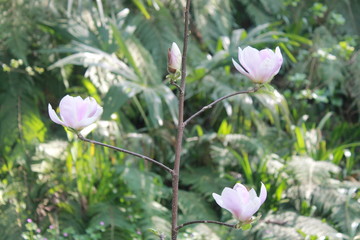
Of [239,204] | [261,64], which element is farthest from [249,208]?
[261,64]

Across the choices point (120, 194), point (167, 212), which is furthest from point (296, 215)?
point (120, 194)

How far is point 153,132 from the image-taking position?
2.65m

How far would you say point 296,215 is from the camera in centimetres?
217

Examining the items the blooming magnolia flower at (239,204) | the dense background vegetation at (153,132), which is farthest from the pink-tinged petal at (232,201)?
the dense background vegetation at (153,132)

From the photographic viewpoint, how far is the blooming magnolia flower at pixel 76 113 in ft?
3.14

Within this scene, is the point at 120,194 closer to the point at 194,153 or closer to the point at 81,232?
the point at 81,232

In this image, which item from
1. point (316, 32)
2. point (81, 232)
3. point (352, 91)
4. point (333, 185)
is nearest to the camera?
point (81, 232)

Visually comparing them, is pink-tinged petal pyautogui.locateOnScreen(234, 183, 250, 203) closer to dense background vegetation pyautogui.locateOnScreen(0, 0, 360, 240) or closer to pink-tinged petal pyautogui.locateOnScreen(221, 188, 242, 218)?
pink-tinged petal pyautogui.locateOnScreen(221, 188, 242, 218)

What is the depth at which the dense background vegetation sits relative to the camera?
2117 mm

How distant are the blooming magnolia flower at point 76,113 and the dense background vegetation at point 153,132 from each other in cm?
97

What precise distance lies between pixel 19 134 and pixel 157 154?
0.63m

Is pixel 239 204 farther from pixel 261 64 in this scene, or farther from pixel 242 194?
pixel 261 64

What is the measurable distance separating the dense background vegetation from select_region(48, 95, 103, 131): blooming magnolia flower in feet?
3.20

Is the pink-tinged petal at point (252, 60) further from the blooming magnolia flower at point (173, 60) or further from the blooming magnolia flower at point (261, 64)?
the blooming magnolia flower at point (173, 60)
